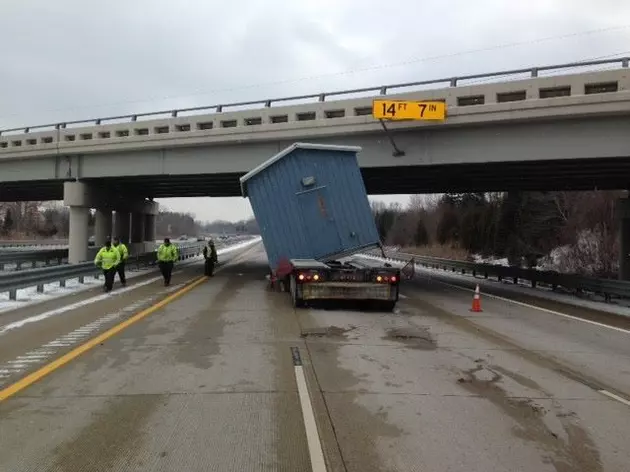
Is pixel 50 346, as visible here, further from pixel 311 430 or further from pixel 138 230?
pixel 138 230

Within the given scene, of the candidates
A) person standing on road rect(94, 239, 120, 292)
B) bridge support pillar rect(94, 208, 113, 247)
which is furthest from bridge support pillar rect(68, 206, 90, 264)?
person standing on road rect(94, 239, 120, 292)

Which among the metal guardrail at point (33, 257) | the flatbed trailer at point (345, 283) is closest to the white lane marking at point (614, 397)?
the flatbed trailer at point (345, 283)

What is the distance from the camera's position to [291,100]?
2205 centimetres

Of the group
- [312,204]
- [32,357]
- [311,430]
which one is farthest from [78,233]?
[311,430]

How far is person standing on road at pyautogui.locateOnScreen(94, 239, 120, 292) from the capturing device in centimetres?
1716

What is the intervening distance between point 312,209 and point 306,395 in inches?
361

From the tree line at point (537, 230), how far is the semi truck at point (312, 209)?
74.9 feet

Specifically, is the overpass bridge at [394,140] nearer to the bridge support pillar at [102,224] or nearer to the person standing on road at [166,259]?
the bridge support pillar at [102,224]

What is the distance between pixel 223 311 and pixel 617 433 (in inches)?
374

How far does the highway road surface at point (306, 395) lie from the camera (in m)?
4.45

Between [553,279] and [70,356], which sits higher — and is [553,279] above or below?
above

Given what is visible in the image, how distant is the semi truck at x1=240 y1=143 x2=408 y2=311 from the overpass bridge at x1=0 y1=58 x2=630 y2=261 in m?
5.43

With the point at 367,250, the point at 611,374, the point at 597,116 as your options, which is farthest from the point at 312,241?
the point at 597,116

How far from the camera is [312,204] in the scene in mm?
14969
